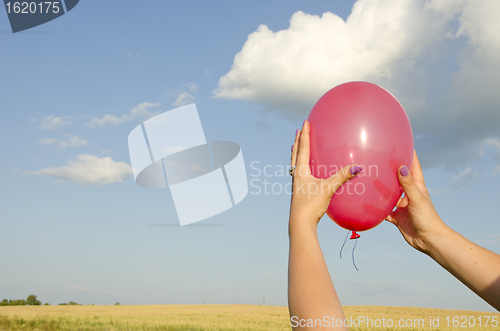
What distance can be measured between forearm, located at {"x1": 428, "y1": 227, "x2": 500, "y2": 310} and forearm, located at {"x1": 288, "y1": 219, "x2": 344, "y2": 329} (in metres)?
1.35

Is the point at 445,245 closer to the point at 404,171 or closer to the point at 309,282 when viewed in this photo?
the point at 404,171

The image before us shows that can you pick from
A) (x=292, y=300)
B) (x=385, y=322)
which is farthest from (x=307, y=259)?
(x=385, y=322)

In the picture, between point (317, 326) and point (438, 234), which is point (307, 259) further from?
point (438, 234)

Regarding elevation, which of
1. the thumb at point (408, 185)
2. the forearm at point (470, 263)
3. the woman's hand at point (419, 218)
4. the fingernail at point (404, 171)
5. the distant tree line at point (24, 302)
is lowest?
the distant tree line at point (24, 302)

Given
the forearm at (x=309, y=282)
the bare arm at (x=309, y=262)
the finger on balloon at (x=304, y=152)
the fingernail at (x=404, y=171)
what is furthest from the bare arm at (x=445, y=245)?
the forearm at (x=309, y=282)

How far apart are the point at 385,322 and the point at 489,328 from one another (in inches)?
220

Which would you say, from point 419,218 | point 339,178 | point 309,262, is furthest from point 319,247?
point 419,218

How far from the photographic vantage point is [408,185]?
2840mm

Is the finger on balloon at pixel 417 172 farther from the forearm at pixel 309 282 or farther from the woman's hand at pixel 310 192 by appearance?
the forearm at pixel 309 282

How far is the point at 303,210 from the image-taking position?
1836mm

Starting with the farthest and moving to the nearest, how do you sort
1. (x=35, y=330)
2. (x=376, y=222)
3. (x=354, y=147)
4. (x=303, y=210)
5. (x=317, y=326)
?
(x=35, y=330), (x=376, y=222), (x=354, y=147), (x=303, y=210), (x=317, y=326)

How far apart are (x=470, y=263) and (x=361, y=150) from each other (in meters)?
1.13

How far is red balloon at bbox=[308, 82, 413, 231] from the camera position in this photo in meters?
3.03

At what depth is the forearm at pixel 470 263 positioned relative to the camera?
90.1 inches
